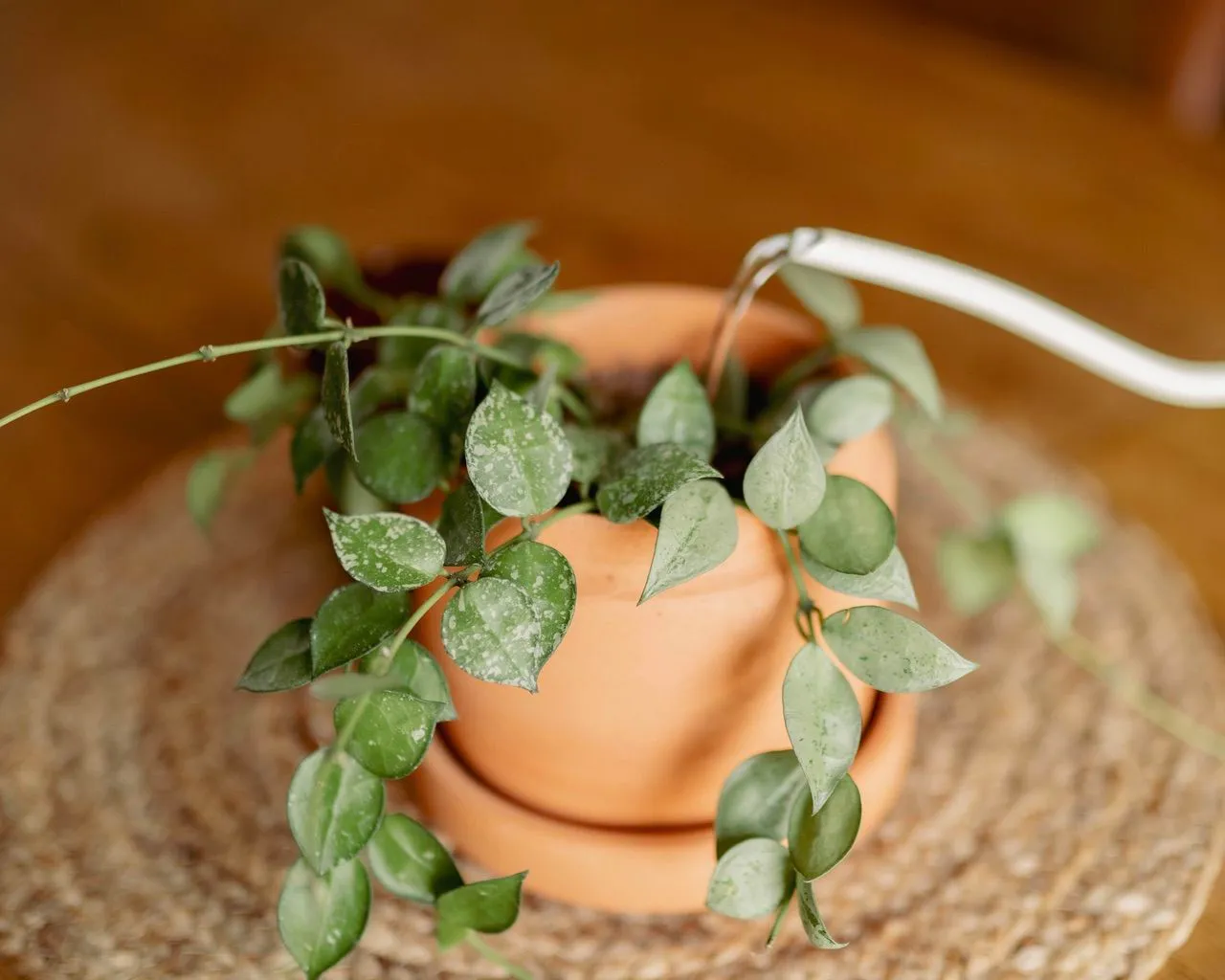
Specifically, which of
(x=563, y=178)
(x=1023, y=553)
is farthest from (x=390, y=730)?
(x=563, y=178)

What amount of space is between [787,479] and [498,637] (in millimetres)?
98

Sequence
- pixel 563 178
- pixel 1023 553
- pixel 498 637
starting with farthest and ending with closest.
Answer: pixel 563 178 < pixel 1023 553 < pixel 498 637

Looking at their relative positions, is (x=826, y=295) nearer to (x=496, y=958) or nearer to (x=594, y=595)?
(x=594, y=595)

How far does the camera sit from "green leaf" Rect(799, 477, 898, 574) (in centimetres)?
37

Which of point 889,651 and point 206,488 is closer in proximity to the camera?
point 889,651

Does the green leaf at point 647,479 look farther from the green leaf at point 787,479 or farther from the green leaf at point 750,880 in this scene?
the green leaf at point 750,880

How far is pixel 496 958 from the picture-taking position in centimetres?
43

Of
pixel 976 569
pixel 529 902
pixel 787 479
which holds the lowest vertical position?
pixel 529 902

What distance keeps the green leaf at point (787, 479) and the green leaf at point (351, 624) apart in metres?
0.11

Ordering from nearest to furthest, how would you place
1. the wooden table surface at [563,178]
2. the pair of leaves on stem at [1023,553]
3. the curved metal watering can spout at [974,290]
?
1. the curved metal watering can spout at [974,290]
2. the pair of leaves on stem at [1023,553]
3. the wooden table surface at [563,178]

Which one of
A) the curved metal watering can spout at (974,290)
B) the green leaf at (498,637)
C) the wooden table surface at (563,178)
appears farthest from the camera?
the wooden table surface at (563,178)

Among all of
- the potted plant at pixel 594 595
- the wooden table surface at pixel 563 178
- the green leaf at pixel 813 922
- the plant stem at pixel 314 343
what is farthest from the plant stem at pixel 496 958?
the wooden table surface at pixel 563 178

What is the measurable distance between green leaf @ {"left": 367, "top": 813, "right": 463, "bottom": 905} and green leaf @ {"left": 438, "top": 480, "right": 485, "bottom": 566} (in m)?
0.10

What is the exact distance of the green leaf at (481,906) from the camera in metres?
0.39
